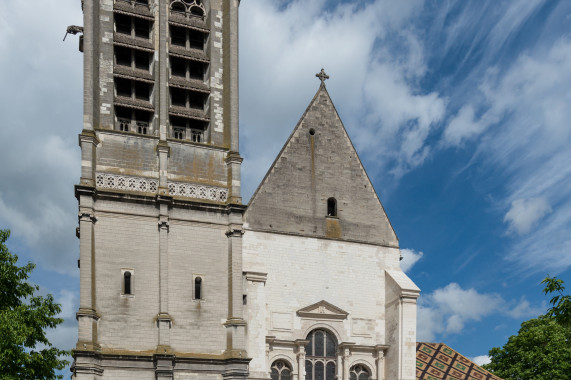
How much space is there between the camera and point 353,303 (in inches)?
1407

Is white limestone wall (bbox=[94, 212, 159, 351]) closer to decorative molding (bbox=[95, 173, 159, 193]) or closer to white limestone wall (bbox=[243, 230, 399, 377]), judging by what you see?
decorative molding (bbox=[95, 173, 159, 193])

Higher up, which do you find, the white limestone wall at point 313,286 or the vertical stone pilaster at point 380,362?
the white limestone wall at point 313,286

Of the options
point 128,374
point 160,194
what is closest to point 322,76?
point 160,194

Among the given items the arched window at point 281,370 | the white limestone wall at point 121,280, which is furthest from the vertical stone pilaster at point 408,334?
the white limestone wall at point 121,280

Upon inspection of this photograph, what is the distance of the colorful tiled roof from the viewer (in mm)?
36438

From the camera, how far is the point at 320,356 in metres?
35.0

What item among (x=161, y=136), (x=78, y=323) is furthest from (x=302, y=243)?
(x=78, y=323)

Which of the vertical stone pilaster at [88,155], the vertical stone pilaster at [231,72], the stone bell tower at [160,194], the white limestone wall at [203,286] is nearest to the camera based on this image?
the stone bell tower at [160,194]

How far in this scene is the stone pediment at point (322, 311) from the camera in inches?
1372

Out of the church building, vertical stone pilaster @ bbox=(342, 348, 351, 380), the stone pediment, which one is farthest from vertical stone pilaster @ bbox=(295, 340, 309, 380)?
vertical stone pilaster @ bbox=(342, 348, 351, 380)

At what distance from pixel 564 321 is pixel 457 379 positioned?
1673 cm

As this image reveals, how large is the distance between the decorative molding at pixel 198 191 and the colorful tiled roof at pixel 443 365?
10.7 m

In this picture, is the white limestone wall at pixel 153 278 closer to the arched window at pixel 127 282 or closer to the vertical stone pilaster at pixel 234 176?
the arched window at pixel 127 282

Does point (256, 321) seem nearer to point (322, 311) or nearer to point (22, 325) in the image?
point (322, 311)
